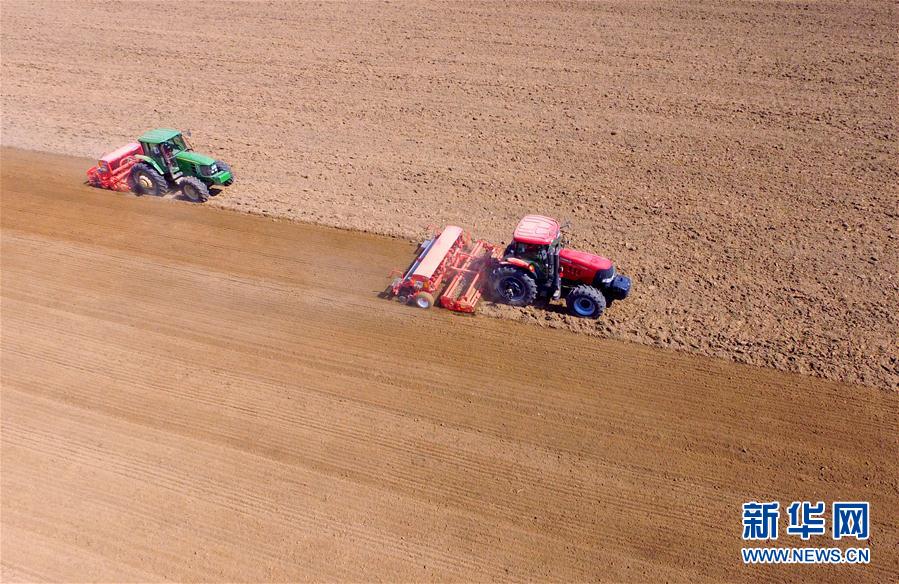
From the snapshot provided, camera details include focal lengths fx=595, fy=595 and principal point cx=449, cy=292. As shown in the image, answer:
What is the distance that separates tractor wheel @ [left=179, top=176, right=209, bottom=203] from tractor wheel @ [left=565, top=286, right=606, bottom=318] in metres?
10.3

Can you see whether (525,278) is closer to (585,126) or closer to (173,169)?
(585,126)

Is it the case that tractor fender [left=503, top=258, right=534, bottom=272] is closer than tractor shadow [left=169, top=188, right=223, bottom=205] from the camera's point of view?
Yes

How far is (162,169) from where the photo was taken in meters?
16.4

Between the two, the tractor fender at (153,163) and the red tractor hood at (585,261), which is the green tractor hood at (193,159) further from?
the red tractor hood at (585,261)

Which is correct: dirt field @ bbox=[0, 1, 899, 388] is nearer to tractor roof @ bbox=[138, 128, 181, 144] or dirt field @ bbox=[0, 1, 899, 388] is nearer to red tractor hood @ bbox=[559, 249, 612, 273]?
red tractor hood @ bbox=[559, 249, 612, 273]

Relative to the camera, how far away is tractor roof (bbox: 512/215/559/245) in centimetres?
1158

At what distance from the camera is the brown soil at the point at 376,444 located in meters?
8.61

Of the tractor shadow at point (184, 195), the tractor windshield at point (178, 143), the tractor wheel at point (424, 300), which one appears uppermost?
the tractor windshield at point (178, 143)

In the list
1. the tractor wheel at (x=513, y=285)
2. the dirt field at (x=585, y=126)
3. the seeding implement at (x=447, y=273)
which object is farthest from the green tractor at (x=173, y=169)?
the tractor wheel at (x=513, y=285)

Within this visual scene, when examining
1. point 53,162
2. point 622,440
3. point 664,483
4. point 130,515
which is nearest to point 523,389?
point 622,440

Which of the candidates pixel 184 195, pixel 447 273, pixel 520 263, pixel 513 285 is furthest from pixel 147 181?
pixel 520 263

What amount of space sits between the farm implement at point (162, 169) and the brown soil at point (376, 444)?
3.90 m

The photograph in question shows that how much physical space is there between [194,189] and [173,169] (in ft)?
3.20
